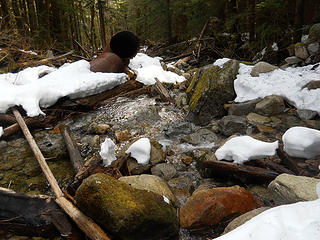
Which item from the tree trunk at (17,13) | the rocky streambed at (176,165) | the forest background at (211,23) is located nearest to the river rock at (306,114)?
the rocky streambed at (176,165)

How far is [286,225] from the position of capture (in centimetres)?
120

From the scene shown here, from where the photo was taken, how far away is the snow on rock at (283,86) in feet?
13.2

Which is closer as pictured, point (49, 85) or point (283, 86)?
point (283, 86)

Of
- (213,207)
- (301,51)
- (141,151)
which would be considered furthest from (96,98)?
(301,51)

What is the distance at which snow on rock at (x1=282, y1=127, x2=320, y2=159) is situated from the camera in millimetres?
2396

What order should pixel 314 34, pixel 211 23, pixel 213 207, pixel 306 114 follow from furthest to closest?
pixel 211 23 < pixel 314 34 < pixel 306 114 < pixel 213 207

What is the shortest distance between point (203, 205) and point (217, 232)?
276 mm

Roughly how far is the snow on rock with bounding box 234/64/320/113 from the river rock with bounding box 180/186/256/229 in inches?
103

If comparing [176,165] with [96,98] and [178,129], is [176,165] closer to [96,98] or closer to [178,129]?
[178,129]

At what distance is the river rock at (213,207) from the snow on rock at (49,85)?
11.8 ft

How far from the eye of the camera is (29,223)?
2.21 metres

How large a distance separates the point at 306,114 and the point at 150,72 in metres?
4.74

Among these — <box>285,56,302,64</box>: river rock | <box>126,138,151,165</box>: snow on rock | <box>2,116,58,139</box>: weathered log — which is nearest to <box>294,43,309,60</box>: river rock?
<box>285,56,302,64</box>: river rock

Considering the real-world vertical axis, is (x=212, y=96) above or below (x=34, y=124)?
above
